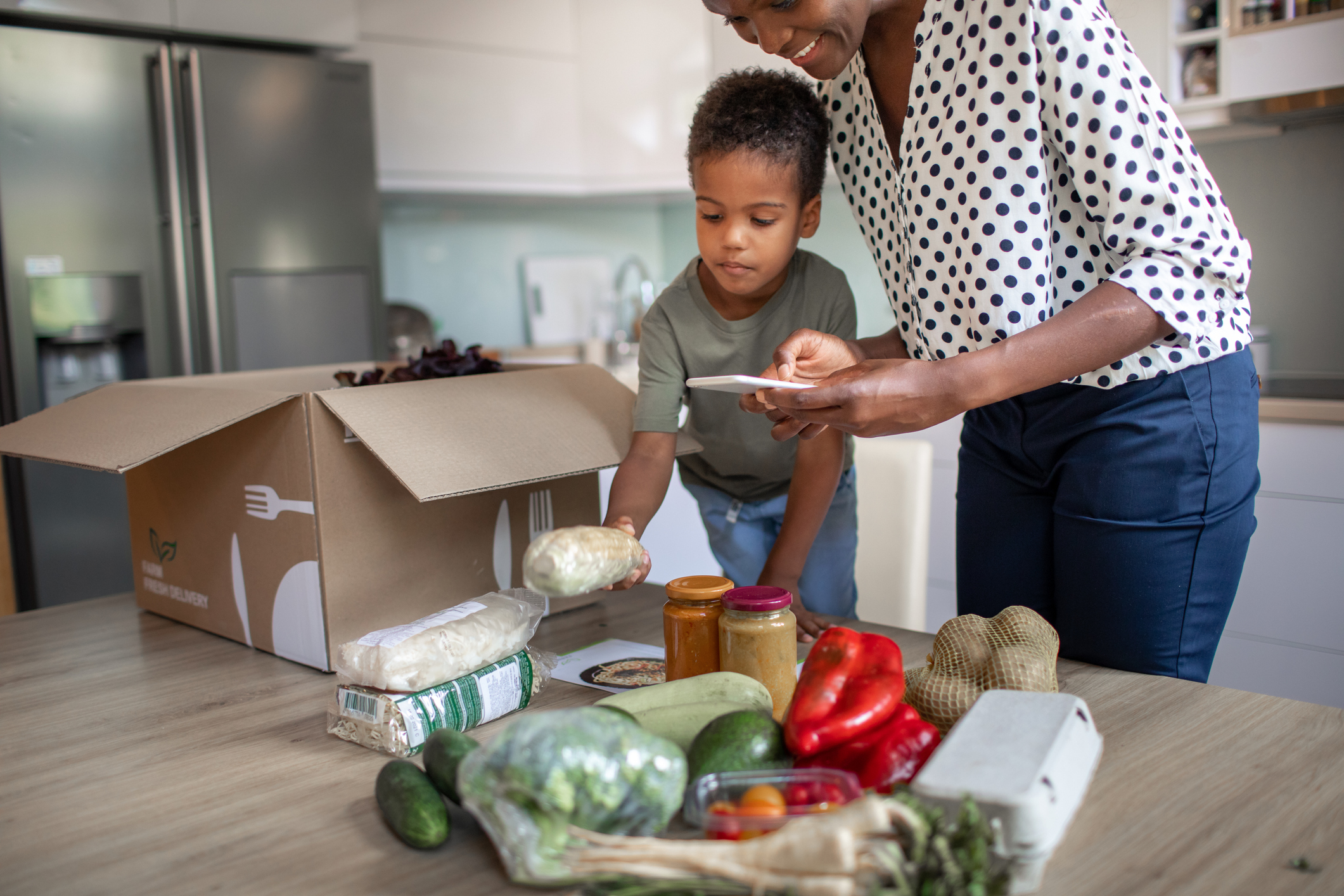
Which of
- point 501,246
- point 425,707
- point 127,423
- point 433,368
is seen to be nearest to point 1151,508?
point 425,707

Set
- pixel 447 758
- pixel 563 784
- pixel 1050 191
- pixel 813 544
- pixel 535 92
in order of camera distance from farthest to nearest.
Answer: pixel 535 92 < pixel 813 544 < pixel 1050 191 < pixel 447 758 < pixel 563 784

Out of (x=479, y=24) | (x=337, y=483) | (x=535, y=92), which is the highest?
(x=479, y=24)

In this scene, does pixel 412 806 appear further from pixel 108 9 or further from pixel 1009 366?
pixel 108 9

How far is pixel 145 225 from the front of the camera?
99.9 inches

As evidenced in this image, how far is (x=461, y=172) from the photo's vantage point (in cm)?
328

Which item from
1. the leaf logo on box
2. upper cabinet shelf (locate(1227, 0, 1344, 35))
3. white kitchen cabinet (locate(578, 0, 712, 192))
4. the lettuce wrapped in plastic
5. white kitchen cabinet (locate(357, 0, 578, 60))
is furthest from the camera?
white kitchen cabinet (locate(578, 0, 712, 192))

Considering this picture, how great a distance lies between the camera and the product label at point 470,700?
29.0 inches

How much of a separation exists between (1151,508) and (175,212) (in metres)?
2.45

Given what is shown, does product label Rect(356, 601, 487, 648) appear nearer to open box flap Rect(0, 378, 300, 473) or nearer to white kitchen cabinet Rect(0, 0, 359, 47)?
open box flap Rect(0, 378, 300, 473)

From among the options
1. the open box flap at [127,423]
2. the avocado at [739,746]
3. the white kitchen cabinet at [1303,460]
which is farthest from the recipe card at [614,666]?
the white kitchen cabinet at [1303,460]

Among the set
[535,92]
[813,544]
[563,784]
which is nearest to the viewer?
[563,784]

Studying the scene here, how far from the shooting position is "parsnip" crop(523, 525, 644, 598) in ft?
2.15

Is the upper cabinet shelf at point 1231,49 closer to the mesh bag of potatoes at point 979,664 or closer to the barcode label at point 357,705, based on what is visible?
the mesh bag of potatoes at point 979,664

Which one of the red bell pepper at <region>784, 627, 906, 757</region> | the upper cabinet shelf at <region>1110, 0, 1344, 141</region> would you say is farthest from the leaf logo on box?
the upper cabinet shelf at <region>1110, 0, 1344, 141</region>
